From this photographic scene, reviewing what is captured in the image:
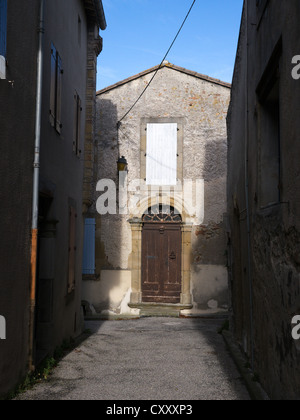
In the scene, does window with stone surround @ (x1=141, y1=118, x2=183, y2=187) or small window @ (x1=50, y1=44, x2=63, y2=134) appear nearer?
small window @ (x1=50, y1=44, x2=63, y2=134)

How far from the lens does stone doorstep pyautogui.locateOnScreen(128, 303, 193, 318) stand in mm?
11992

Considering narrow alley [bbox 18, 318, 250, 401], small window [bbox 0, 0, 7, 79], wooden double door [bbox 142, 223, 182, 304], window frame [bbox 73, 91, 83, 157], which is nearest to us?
small window [bbox 0, 0, 7, 79]

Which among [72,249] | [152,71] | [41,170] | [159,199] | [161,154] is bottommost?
[72,249]

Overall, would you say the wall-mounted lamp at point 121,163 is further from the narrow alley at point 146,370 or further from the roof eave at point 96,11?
the narrow alley at point 146,370

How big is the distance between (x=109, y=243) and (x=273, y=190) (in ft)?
27.2

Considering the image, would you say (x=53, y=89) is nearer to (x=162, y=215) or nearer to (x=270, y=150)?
(x=270, y=150)

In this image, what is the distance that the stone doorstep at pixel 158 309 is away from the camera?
12.0 meters

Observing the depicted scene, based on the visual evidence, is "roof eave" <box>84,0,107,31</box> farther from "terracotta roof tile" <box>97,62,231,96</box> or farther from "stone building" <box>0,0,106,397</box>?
"terracotta roof tile" <box>97,62,231,96</box>

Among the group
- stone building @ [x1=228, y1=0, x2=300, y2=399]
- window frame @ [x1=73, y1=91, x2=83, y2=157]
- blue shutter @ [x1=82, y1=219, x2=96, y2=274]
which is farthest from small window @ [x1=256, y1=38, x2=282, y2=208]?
blue shutter @ [x1=82, y1=219, x2=96, y2=274]

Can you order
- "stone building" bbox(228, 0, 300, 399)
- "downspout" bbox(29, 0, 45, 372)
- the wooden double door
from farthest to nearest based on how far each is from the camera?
the wooden double door, "downspout" bbox(29, 0, 45, 372), "stone building" bbox(228, 0, 300, 399)

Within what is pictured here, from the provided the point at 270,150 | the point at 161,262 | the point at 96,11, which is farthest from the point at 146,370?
the point at 161,262

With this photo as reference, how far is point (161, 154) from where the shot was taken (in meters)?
12.7
